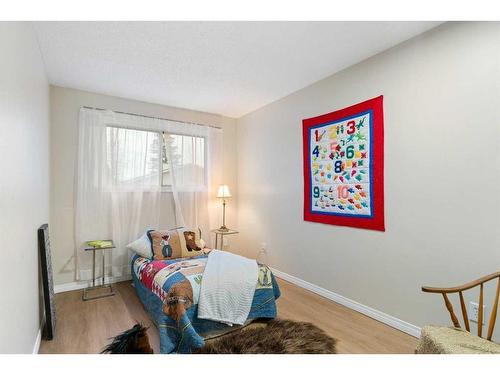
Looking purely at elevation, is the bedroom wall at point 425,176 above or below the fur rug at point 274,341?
above

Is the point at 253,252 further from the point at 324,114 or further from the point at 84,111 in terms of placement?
the point at 84,111

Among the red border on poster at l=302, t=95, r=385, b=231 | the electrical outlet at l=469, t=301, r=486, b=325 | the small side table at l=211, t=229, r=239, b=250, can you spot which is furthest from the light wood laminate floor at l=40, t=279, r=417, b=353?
the small side table at l=211, t=229, r=239, b=250

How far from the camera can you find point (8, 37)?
1.39 meters

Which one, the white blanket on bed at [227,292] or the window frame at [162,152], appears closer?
the white blanket on bed at [227,292]

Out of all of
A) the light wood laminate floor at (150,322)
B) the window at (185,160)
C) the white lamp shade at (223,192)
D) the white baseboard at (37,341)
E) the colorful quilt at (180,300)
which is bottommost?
the light wood laminate floor at (150,322)

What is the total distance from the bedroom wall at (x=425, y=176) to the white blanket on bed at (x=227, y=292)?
1134 millimetres

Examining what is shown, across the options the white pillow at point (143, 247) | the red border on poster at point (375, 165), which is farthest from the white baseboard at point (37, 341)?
the red border on poster at point (375, 165)

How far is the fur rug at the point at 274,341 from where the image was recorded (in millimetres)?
1984

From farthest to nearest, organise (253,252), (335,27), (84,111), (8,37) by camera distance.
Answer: (253,252)
(84,111)
(335,27)
(8,37)

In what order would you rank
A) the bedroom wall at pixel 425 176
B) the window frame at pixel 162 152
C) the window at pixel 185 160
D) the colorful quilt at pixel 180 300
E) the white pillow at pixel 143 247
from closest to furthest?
the bedroom wall at pixel 425 176 < the colorful quilt at pixel 180 300 < the white pillow at pixel 143 247 < the window frame at pixel 162 152 < the window at pixel 185 160

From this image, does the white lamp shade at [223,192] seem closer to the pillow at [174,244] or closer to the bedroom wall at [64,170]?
the pillow at [174,244]

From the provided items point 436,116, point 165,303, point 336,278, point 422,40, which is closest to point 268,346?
point 165,303

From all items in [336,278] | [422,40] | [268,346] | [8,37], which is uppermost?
[422,40]

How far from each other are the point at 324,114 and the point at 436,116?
3.87 feet
